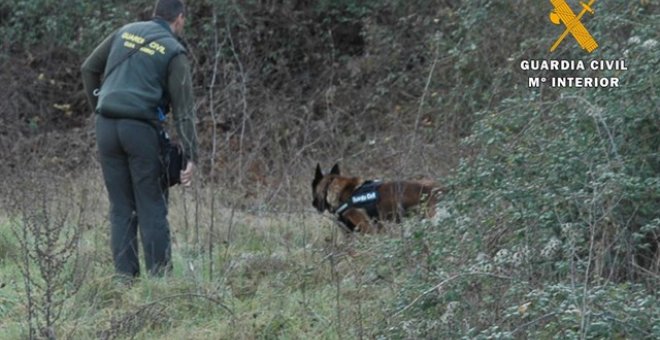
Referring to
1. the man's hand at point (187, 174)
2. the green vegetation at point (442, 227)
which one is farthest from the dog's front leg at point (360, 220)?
the man's hand at point (187, 174)

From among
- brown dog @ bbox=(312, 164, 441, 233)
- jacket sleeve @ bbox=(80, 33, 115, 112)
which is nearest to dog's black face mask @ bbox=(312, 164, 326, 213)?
brown dog @ bbox=(312, 164, 441, 233)

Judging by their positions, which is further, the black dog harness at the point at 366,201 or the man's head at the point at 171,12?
the black dog harness at the point at 366,201

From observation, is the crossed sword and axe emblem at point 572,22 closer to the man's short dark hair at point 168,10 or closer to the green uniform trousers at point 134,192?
the man's short dark hair at point 168,10

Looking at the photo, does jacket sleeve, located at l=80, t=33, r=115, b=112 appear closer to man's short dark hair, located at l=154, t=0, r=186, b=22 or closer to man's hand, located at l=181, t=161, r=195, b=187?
man's short dark hair, located at l=154, t=0, r=186, b=22

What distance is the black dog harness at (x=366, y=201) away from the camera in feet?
32.1

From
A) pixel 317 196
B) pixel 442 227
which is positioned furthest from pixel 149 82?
pixel 317 196

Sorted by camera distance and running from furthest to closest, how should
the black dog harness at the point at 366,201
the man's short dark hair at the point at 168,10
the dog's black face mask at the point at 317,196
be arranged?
the dog's black face mask at the point at 317,196 < the black dog harness at the point at 366,201 < the man's short dark hair at the point at 168,10

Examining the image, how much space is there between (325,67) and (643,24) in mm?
8846

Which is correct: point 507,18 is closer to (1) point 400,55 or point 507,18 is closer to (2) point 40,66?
(1) point 400,55

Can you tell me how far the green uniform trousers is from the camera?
8309 millimetres

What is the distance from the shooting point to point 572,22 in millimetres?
10719

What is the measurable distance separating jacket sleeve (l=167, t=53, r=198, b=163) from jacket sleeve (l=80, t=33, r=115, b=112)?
0.53m

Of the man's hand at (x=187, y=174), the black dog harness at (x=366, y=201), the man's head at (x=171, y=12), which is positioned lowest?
the black dog harness at (x=366, y=201)

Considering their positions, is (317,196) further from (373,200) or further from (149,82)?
(149,82)
